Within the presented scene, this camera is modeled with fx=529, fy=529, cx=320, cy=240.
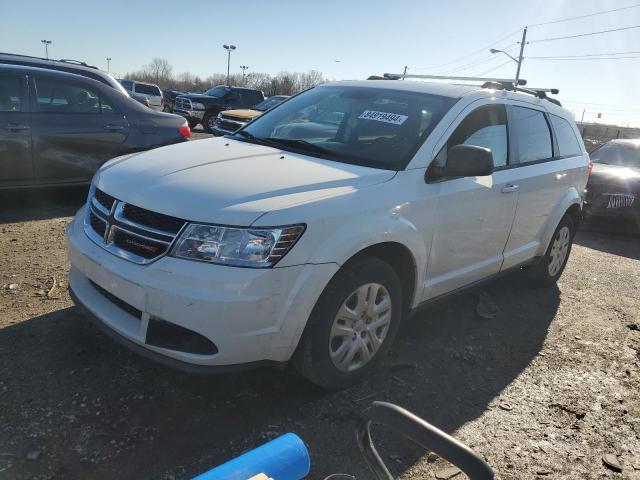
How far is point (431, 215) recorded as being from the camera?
323cm

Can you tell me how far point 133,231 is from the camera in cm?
265

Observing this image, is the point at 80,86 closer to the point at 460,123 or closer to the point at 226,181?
the point at 226,181

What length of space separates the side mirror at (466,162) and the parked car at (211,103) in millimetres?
16861

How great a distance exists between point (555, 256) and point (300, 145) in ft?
10.2

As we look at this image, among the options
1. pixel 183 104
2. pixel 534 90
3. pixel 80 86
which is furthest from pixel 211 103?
pixel 534 90

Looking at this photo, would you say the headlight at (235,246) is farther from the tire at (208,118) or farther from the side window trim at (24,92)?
the tire at (208,118)

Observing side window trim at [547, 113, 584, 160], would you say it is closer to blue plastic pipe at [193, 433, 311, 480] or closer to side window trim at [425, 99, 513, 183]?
side window trim at [425, 99, 513, 183]

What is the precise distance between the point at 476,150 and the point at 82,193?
5.84 metres

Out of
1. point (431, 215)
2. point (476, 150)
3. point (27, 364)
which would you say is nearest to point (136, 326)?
point (27, 364)

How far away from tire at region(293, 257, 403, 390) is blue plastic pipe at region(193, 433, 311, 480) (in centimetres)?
93

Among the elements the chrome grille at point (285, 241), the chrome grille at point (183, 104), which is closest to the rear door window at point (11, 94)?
the chrome grille at point (285, 241)

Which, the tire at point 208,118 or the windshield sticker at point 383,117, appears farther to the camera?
the tire at point 208,118

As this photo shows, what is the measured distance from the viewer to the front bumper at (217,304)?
2.40 m

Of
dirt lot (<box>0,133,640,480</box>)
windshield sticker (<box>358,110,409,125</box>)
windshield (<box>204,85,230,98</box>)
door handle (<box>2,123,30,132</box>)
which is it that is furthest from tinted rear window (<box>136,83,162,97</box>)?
windshield sticker (<box>358,110,409,125</box>)
